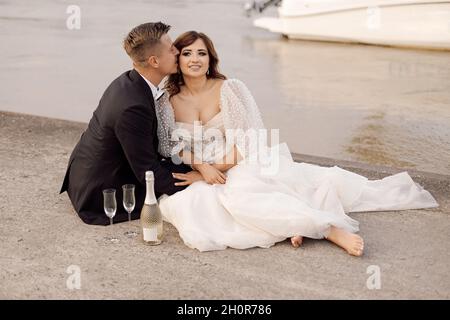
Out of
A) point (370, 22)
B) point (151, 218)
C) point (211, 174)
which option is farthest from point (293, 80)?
point (151, 218)

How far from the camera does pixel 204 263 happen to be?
3156 mm

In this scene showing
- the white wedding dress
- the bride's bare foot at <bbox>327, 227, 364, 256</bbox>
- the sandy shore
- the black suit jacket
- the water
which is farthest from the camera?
the water

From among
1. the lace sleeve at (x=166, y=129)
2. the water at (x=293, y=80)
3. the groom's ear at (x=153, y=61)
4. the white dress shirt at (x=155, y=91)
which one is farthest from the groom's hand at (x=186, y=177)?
the water at (x=293, y=80)

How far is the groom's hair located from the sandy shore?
855mm

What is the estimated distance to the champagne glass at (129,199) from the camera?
346 centimetres

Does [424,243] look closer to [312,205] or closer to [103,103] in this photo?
[312,205]

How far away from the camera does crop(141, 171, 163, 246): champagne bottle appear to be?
3.30 m

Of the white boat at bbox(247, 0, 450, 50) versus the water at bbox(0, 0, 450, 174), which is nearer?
the water at bbox(0, 0, 450, 174)

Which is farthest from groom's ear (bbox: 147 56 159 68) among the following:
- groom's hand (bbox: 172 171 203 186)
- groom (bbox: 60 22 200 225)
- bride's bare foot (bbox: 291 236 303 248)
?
bride's bare foot (bbox: 291 236 303 248)

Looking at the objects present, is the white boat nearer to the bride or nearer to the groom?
the bride

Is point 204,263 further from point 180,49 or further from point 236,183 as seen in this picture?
point 180,49

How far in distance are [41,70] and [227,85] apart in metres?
6.90

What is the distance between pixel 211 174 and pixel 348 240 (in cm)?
79
